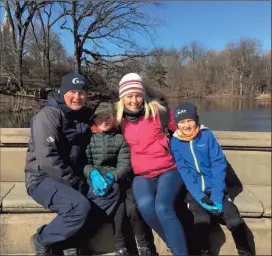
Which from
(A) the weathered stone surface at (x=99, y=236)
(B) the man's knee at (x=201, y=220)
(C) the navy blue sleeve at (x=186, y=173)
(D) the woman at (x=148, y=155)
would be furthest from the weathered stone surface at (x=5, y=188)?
(B) the man's knee at (x=201, y=220)

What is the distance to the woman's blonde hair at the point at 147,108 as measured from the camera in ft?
9.95

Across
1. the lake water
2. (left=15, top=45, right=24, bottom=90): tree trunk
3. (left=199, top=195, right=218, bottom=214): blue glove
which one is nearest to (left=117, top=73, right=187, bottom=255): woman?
(left=199, top=195, right=218, bottom=214): blue glove

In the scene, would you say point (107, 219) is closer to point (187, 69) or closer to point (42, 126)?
point (42, 126)

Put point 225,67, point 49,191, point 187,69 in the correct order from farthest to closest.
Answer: point 225,67 < point 187,69 < point 49,191

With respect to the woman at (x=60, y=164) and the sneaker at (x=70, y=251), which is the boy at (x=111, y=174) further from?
the sneaker at (x=70, y=251)

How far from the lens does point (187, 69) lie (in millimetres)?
4484

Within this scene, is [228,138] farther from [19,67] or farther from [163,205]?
[19,67]

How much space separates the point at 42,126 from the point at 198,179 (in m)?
1.38

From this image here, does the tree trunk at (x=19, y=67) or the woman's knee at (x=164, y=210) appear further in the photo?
the tree trunk at (x=19, y=67)

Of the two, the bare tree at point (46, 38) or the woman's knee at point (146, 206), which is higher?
the bare tree at point (46, 38)

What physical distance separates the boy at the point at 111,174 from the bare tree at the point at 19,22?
1424mm

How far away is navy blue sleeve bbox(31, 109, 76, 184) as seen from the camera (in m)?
2.63

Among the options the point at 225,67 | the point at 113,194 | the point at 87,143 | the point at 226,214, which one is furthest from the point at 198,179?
the point at 225,67

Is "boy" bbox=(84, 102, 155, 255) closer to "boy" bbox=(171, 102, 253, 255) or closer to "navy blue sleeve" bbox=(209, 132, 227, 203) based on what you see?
"boy" bbox=(171, 102, 253, 255)
